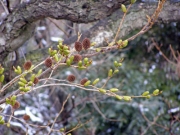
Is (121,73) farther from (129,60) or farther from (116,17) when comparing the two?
(116,17)

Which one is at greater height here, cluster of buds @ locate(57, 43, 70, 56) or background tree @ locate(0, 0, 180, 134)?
cluster of buds @ locate(57, 43, 70, 56)

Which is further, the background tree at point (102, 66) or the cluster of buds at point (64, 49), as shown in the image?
the background tree at point (102, 66)

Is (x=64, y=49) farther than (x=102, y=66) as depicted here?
No

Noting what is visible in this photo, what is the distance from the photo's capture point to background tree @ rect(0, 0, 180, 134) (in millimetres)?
1795

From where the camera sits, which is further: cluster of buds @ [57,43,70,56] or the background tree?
the background tree

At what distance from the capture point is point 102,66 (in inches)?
179

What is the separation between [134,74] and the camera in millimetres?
4672

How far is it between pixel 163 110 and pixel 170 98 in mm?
394

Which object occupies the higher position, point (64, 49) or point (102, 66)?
point (64, 49)

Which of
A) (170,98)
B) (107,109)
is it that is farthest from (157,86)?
(107,109)

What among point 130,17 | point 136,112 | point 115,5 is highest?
point 115,5

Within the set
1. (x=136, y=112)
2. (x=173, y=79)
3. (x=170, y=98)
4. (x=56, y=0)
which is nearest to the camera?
(x=56, y=0)

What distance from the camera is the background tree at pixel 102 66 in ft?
5.89

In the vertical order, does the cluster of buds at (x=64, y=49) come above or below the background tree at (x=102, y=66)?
above
